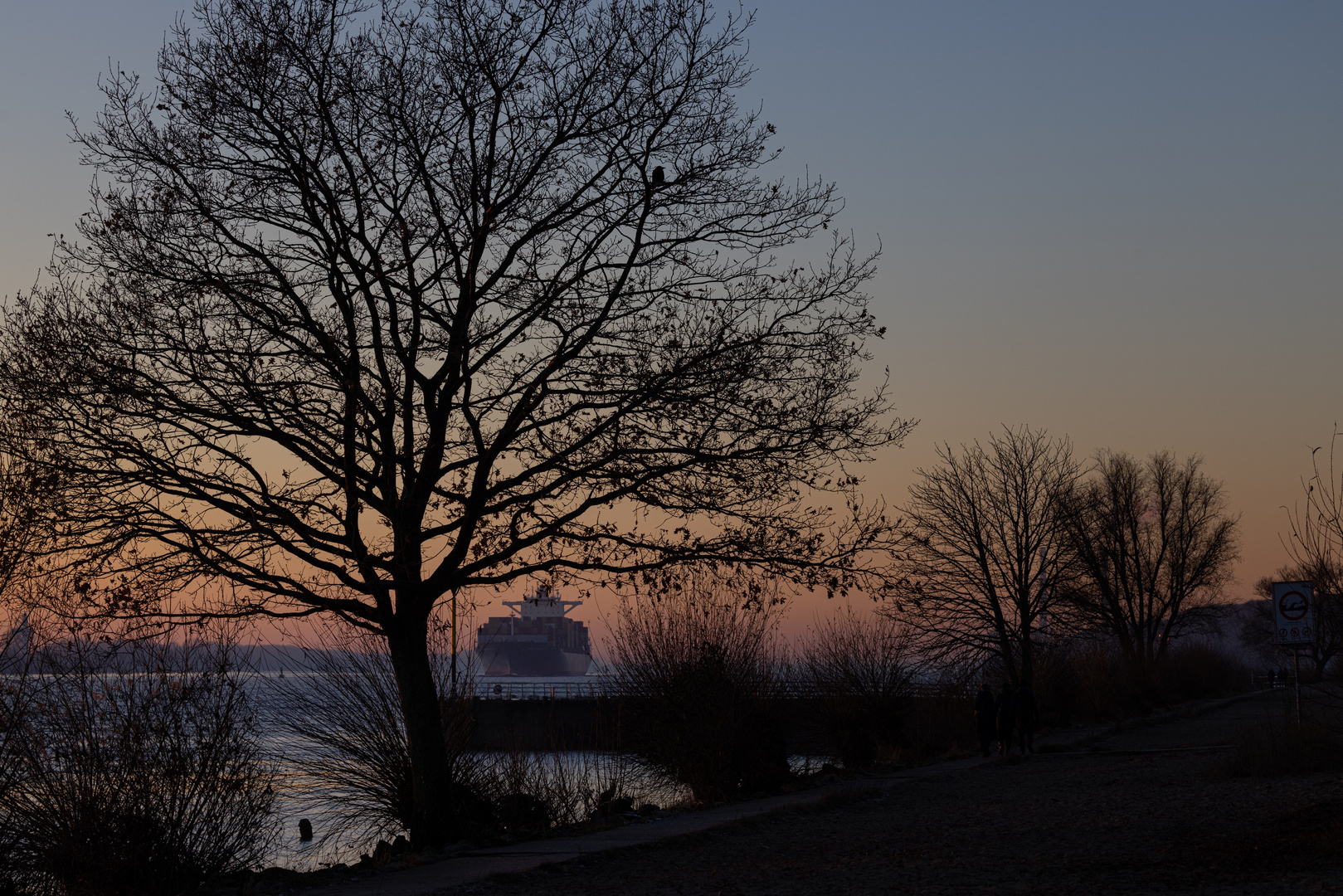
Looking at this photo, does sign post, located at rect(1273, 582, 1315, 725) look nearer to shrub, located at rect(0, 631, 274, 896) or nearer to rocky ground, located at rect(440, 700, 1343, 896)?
rocky ground, located at rect(440, 700, 1343, 896)

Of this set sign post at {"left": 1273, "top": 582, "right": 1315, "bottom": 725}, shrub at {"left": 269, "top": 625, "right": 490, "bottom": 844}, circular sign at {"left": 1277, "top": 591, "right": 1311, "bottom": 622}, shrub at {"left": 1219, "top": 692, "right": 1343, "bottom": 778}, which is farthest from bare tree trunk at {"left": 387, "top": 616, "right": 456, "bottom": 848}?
shrub at {"left": 1219, "top": 692, "right": 1343, "bottom": 778}

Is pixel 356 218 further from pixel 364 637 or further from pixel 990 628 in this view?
pixel 990 628

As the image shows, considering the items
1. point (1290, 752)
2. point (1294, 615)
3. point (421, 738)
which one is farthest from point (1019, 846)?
point (1290, 752)

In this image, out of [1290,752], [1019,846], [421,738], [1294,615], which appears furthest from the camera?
[1290,752]

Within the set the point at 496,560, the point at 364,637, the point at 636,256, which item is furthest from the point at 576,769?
the point at 636,256

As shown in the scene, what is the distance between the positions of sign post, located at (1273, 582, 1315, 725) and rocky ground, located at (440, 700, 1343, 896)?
1.96 meters

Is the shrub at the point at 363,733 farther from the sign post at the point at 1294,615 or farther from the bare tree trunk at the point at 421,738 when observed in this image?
the sign post at the point at 1294,615

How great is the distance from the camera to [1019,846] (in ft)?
37.8

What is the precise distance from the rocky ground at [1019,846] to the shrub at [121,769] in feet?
7.39

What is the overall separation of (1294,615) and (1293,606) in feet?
0.44

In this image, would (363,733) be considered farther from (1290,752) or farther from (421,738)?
(1290,752)

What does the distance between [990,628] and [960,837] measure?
24407 millimetres

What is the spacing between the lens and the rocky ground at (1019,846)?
945cm

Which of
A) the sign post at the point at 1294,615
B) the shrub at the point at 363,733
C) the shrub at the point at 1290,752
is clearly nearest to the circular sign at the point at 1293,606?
the sign post at the point at 1294,615
